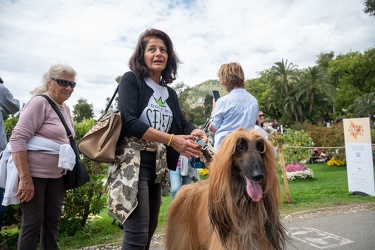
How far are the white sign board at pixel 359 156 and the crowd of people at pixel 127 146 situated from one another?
618 cm

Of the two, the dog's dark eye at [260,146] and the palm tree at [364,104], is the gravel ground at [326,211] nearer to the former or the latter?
the dog's dark eye at [260,146]

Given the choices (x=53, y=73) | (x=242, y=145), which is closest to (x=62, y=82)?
(x=53, y=73)

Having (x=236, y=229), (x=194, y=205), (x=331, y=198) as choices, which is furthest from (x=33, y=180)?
(x=331, y=198)

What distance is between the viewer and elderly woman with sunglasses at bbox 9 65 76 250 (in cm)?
290

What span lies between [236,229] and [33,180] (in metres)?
2.02

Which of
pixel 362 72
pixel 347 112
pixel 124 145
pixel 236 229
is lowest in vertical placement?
pixel 236 229

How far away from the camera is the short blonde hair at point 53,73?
3.34 metres

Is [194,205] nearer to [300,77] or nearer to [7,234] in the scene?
[7,234]

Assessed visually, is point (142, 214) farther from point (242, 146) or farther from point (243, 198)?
point (242, 146)

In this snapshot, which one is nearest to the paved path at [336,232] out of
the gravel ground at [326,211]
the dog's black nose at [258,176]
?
the gravel ground at [326,211]

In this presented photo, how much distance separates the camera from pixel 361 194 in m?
7.63

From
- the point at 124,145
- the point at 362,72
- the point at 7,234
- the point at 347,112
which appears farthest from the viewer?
the point at 347,112

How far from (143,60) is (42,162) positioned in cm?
145

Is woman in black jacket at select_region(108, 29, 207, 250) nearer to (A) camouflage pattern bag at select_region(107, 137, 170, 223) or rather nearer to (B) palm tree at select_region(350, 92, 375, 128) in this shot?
(A) camouflage pattern bag at select_region(107, 137, 170, 223)
